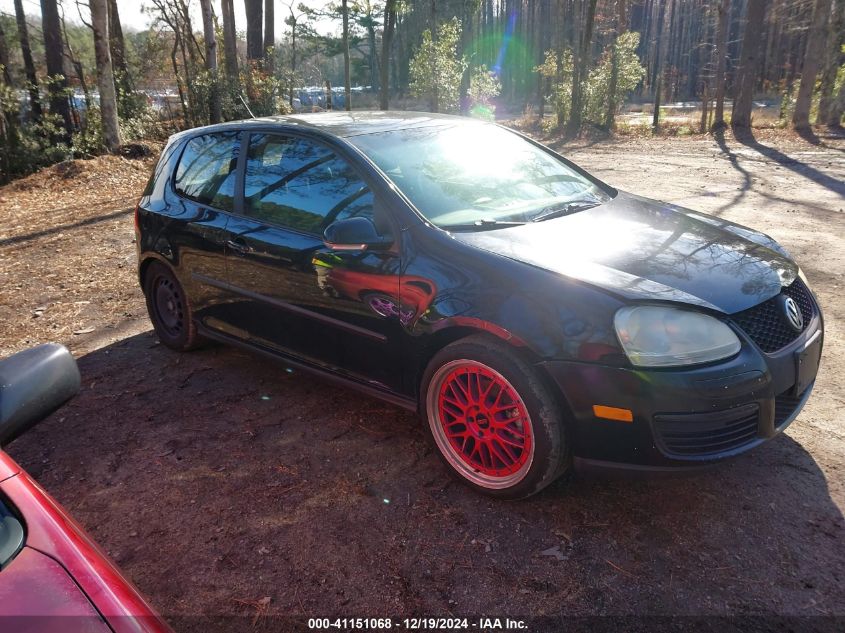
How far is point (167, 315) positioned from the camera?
4684 millimetres

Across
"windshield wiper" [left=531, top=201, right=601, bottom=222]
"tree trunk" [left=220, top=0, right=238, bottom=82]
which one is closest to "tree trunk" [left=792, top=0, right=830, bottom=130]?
"tree trunk" [left=220, top=0, right=238, bottom=82]

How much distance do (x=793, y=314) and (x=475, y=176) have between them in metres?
1.75

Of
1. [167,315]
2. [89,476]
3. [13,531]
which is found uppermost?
[13,531]

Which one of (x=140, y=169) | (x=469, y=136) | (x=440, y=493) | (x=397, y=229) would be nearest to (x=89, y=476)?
(x=440, y=493)

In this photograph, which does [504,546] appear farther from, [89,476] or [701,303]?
[89,476]

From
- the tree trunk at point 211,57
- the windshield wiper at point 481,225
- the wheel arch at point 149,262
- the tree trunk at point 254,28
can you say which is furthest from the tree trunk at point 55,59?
the windshield wiper at point 481,225

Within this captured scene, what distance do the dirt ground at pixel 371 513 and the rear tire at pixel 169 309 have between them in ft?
0.52

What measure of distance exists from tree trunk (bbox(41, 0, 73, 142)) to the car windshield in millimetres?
14222

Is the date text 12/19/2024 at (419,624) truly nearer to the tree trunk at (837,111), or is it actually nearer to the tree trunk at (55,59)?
the tree trunk at (55,59)

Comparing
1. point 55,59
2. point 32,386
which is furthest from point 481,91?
point 32,386

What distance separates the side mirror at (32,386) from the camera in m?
1.54

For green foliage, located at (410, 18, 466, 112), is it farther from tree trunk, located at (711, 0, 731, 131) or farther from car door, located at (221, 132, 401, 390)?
car door, located at (221, 132, 401, 390)

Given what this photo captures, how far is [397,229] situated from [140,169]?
1259cm

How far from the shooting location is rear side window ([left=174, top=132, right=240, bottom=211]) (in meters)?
3.98
